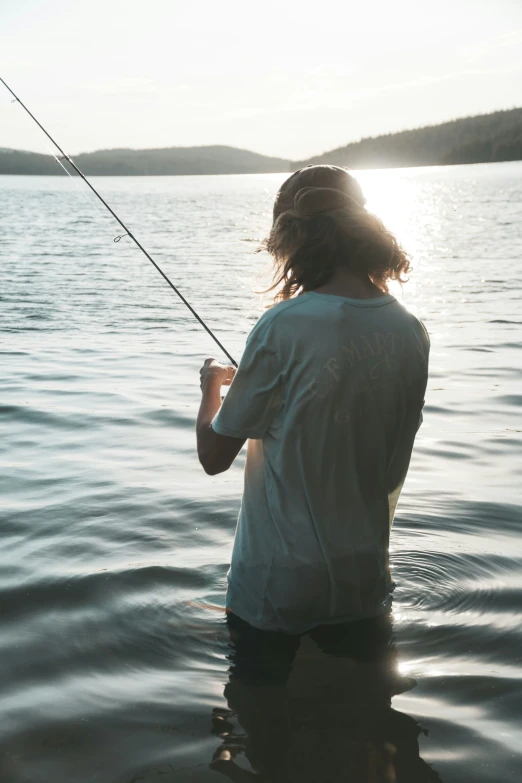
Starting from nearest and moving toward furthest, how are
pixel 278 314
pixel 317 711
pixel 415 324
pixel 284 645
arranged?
pixel 278 314 → pixel 415 324 → pixel 317 711 → pixel 284 645

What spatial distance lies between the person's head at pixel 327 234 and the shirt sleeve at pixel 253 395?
28cm

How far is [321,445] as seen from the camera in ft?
9.41

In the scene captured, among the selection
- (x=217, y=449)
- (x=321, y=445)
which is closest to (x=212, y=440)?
(x=217, y=449)

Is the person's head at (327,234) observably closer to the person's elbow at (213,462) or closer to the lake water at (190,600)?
the lake water at (190,600)

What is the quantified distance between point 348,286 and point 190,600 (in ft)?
6.09

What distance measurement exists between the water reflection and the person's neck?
117 centimetres

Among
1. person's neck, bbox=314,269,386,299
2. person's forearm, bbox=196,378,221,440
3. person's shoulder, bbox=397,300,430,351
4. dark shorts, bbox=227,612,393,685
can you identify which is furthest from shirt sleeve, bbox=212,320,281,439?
dark shorts, bbox=227,612,393,685

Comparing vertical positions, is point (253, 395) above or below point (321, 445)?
above

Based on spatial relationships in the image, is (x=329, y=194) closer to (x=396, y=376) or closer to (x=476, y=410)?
(x=396, y=376)

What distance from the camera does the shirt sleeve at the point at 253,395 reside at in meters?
2.81

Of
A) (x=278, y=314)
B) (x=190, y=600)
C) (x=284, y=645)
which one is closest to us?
(x=278, y=314)

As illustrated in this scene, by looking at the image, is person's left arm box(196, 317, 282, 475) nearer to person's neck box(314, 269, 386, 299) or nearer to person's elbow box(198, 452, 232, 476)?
person's elbow box(198, 452, 232, 476)

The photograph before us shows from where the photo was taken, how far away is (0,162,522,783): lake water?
292cm

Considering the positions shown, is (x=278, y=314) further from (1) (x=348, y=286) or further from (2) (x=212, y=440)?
(2) (x=212, y=440)
